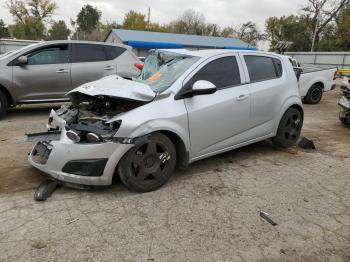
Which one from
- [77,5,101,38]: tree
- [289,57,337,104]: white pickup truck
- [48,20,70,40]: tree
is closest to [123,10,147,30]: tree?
[77,5,101,38]: tree

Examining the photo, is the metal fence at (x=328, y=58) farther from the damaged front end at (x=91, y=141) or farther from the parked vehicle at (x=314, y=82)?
the damaged front end at (x=91, y=141)

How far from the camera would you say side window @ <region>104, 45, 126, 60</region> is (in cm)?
831

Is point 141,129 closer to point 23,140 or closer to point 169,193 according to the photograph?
point 169,193

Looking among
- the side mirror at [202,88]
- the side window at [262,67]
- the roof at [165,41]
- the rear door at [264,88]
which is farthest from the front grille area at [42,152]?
the roof at [165,41]

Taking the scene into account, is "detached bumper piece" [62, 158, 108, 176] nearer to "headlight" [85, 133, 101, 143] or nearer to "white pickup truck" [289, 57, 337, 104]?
"headlight" [85, 133, 101, 143]

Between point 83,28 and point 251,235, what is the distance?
75.7 metres

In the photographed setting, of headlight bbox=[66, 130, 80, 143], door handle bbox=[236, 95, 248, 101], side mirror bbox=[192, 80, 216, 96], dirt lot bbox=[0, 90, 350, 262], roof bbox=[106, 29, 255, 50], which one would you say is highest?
roof bbox=[106, 29, 255, 50]

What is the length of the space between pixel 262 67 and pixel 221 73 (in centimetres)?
95

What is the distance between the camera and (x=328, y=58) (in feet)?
94.5

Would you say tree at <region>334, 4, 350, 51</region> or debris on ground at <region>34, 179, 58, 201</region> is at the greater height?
tree at <region>334, 4, 350, 51</region>

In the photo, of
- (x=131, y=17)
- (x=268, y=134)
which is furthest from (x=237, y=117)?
(x=131, y=17)

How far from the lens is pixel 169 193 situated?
12.6ft

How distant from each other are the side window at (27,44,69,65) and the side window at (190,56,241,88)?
4.57 metres

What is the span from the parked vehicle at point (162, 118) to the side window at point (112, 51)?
131 inches
